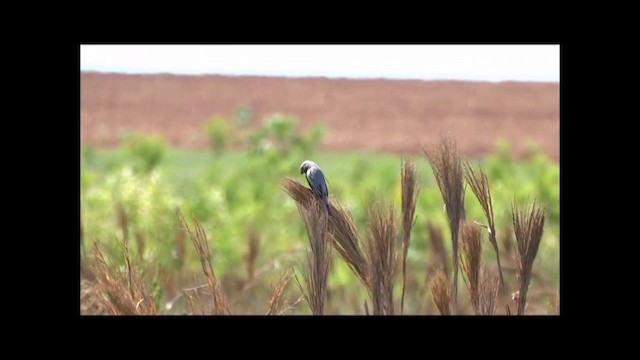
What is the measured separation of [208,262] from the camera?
111 inches

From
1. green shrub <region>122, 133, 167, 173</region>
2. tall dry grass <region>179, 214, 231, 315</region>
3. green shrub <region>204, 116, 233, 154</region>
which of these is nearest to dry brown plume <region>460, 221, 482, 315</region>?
tall dry grass <region>179, 214, 231, 315</region>

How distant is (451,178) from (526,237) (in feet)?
0.90

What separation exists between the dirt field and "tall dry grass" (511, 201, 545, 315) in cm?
1708

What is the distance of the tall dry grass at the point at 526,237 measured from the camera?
2980 mm

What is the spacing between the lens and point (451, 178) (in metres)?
3.01

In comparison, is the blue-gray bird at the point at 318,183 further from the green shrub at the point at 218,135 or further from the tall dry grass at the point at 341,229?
the green shrub at the point at 218,135

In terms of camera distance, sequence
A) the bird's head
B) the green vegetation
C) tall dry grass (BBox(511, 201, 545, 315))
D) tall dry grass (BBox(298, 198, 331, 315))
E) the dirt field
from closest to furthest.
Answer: tall dry grass (BBox(298, 198, 331, 315)) < tall dry grass (BBox(511, 201, 545, 315)) < the bird's head < the green vegetation < the dirt field

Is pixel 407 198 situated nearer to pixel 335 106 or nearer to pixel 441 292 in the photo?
pixel 441 292

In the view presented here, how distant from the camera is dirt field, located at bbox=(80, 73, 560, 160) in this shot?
69.7 ft

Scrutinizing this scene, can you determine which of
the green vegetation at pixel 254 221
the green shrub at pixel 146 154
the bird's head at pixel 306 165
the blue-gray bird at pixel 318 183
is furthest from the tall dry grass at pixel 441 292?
the green shrub at pixel 146 154

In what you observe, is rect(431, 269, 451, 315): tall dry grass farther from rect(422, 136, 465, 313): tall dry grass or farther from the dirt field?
the dirt field

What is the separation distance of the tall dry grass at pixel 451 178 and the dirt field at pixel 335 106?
1704 cm

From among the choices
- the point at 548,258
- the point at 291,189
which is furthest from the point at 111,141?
the point at 291,189

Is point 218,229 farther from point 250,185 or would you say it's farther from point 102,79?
point 102,79
